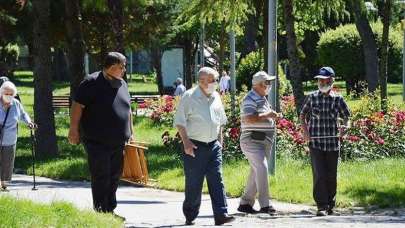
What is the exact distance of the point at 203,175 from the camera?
10.3m

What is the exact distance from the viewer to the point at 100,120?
9781mm

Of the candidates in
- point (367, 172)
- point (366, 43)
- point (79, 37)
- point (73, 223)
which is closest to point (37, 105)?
point (79, 37)

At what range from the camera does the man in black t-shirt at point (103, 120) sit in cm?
975

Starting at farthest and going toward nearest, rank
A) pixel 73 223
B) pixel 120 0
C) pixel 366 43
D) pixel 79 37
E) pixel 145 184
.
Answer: pixel 366 43, pixel 79 37, pixel 120 0, pixel 145 184, pixel 73 223

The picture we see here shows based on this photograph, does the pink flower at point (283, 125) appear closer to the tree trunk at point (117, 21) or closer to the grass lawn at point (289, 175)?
the grass lawn at point (289, 175)

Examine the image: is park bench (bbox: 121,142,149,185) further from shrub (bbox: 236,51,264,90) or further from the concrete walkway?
shrub (bbox: 236,51,264,90)

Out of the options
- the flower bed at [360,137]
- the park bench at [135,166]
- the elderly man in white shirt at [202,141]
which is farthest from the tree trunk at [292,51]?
the elderly man in white shirt at [202,141]

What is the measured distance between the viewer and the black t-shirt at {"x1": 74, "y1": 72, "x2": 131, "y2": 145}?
32.0 ft

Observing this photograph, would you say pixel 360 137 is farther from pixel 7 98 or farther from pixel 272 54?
pixel 7 98

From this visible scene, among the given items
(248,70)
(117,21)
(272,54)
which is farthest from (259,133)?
(248,70)

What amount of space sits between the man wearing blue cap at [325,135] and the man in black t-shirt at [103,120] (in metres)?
2.66

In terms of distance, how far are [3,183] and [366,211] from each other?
5.59 metres

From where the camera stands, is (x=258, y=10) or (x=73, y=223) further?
(x=258, y=10)

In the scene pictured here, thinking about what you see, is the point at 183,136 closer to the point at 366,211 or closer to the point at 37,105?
the point at 366,211
